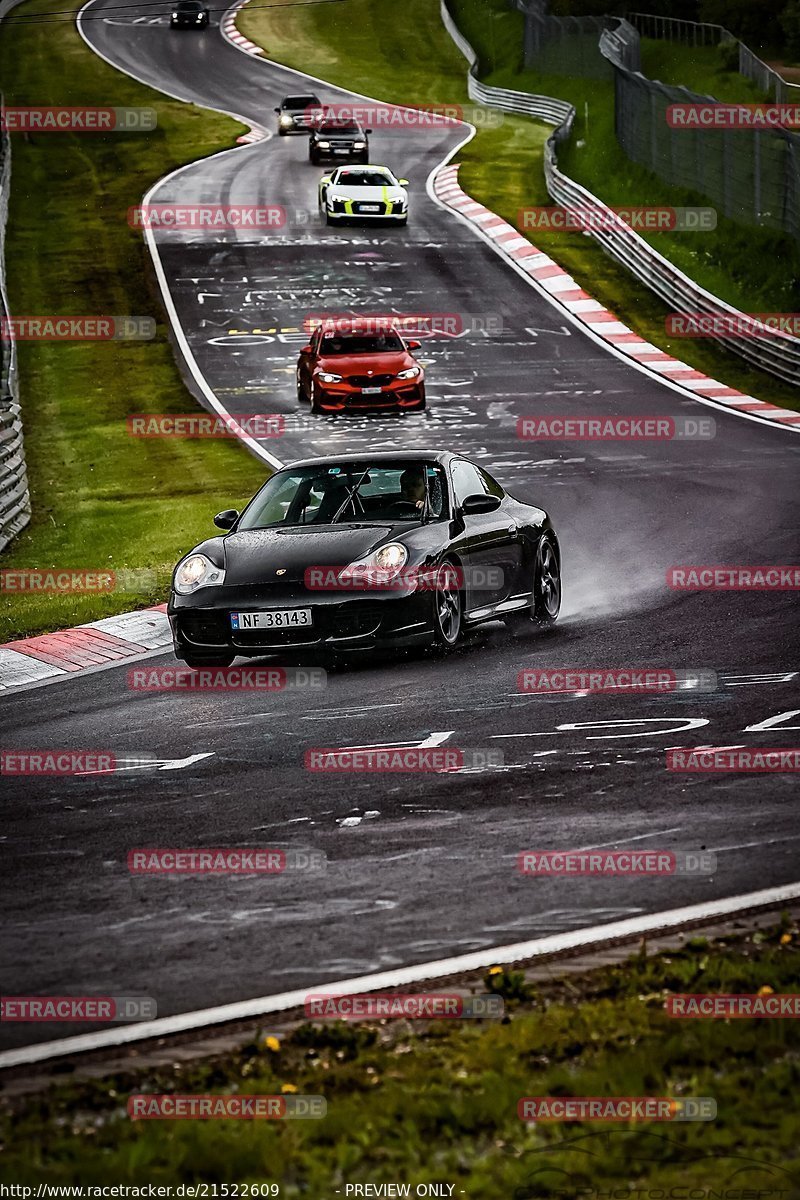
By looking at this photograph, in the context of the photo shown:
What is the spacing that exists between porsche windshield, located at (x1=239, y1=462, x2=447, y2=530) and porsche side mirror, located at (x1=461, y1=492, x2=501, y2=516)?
0.52 ft

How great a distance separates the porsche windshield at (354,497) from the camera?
38.6ft

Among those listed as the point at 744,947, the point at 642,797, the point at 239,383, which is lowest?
the point at 239,383

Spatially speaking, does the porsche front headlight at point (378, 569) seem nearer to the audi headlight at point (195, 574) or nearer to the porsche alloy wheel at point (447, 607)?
the porsche alloy wheel at point (447, 607)

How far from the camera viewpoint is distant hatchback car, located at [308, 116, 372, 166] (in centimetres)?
4684

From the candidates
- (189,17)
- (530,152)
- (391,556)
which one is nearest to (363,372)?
(391,556)

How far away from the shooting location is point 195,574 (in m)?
11.3

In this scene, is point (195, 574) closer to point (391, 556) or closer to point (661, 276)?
point (391, 556)

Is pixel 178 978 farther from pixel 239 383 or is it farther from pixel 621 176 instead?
pixel 621 176

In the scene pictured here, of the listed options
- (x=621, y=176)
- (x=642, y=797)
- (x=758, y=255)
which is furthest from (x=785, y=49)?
(x=642, y=797)

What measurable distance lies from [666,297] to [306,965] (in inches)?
1088

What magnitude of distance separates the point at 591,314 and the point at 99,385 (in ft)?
30.9

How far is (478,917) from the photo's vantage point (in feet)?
20.4

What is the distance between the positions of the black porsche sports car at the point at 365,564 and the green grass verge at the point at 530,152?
45.5ft

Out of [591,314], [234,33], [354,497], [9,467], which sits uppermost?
[354,497]
